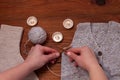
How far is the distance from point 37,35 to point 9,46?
15 centimetres

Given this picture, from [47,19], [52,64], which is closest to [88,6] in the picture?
[47,19]

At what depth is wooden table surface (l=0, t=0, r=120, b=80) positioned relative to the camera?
0.99m

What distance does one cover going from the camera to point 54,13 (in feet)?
3.38

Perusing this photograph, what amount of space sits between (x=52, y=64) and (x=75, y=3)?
0.28 m

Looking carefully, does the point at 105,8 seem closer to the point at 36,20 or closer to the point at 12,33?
→ the point at 36,20

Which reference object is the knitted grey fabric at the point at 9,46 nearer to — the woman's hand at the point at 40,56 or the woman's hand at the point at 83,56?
the woman's hand at the point at 40,56

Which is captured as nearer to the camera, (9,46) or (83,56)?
(83,56)

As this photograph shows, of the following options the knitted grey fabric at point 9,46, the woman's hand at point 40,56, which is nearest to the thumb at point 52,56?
the woman's hand at point 40,56

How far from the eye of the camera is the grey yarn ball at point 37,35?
943 mm

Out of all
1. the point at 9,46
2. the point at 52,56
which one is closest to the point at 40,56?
the point at 52,56

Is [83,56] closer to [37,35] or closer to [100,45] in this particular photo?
[100,45]

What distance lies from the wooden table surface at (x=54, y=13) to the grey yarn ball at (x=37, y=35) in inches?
1.6

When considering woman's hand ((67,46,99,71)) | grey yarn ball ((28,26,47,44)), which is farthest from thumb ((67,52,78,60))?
grey yarn ball ((28,26,47,44))

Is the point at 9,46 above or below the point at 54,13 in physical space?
below
